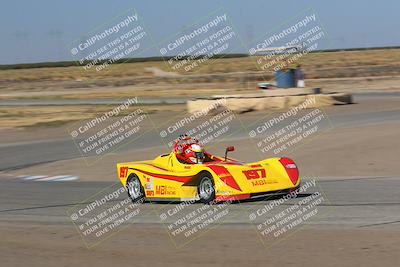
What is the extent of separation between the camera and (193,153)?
48.0 ft

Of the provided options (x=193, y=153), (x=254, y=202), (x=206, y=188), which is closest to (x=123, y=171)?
(x=193, y=153)

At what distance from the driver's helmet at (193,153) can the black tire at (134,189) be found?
41.9 inches

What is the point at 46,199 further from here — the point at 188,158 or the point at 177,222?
the point at 177,222

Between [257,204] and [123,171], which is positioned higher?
[123,171]

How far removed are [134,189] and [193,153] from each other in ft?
4.54

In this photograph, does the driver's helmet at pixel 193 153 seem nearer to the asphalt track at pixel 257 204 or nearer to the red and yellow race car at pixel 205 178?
the red and yellow race car at pixel 205 178

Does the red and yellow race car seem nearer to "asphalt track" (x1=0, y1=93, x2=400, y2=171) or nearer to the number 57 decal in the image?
the number 57 decal

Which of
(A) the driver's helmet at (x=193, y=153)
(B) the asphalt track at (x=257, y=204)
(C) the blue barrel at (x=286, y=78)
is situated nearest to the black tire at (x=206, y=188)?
(B) the asphalt track at (x=257, y=204)

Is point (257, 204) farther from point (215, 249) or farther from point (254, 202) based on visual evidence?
point (215, 249)

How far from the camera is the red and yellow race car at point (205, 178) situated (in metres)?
13.5

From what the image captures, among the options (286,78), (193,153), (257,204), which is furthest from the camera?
(286,78)

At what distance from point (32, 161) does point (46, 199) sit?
9.52 m

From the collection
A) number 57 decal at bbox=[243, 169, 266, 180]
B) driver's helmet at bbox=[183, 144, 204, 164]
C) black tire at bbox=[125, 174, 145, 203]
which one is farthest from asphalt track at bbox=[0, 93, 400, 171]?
number 57 decal at bbox=[243, 169, 266, 180]

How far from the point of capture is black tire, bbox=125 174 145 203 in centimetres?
1503
